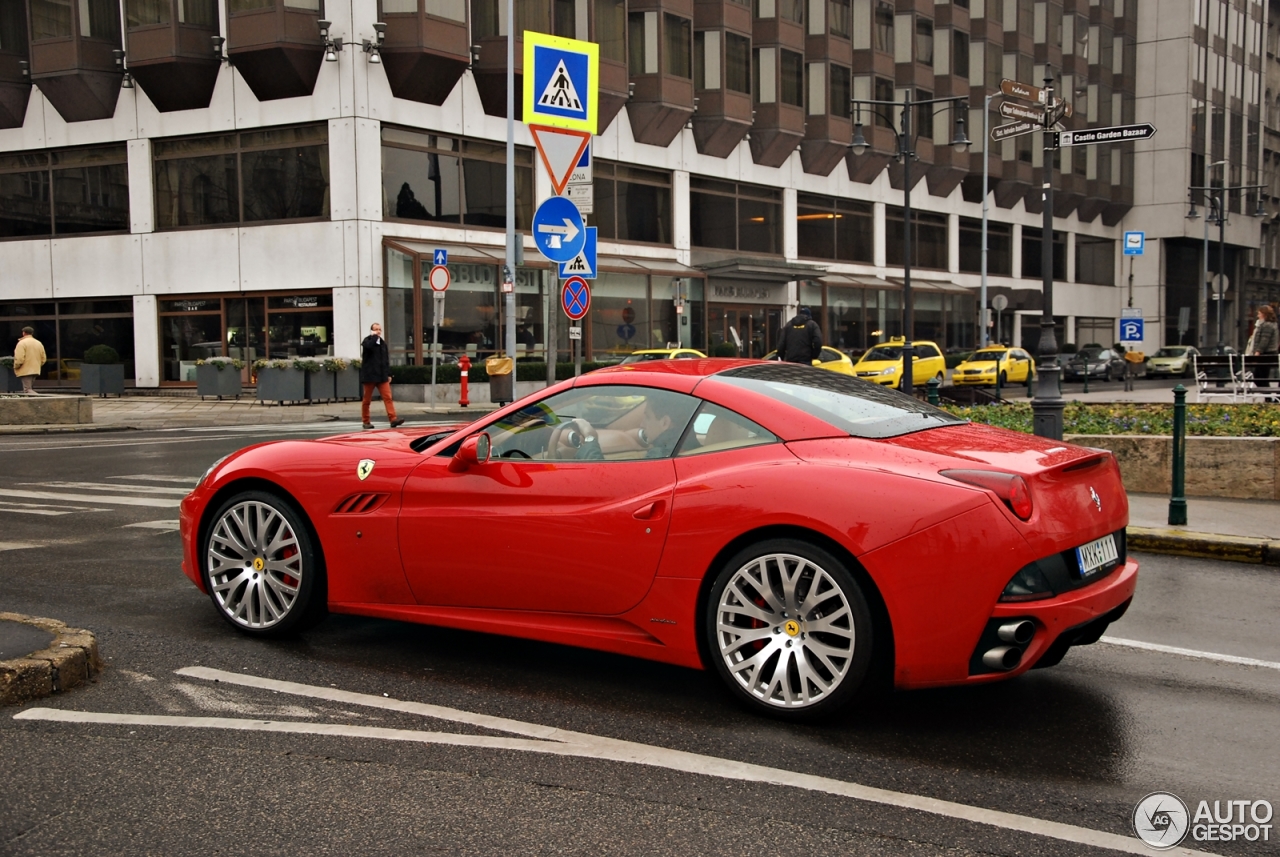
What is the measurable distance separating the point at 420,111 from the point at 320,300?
19.5 feet

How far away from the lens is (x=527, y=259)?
113 ft

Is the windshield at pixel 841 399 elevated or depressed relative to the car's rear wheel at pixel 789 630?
elevated

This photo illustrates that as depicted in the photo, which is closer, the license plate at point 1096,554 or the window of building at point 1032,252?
the license plate at point 1096,554

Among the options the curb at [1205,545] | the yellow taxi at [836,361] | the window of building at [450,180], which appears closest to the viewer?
the curb at [1205,545]

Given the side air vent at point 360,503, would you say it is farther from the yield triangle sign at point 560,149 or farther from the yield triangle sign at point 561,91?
the yield triangle sign at point 561,91

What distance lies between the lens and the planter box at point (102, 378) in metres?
32.4

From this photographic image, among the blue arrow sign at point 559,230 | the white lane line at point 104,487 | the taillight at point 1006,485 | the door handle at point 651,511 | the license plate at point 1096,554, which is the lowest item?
the white lane line at point 104,487

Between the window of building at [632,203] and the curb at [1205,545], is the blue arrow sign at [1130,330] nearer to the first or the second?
the curb at [1205,545]

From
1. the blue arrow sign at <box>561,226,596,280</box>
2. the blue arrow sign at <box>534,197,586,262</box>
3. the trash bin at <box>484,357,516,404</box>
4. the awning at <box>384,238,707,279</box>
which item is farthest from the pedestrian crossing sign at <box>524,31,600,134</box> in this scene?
the awning at <box>384,238,707,279</box>

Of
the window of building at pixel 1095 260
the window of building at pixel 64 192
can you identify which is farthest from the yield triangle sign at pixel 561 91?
the window of building at pixel 1095 260

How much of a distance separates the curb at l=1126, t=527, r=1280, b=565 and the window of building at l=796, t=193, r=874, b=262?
3815cm

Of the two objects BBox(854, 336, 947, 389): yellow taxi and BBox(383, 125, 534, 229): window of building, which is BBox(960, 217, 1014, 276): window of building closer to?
BBox(854, 336, 947, 389): yellow taxi

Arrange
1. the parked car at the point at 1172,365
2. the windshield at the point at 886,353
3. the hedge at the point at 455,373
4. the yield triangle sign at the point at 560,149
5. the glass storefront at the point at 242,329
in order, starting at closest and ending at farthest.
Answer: the yield triangle sign at the point at 560,149 < the hedge at the point at 455,373 < the glass storefront at the point at 242,329 < the windshield at the point at 886,353 < the parked car at the point at 1172,365

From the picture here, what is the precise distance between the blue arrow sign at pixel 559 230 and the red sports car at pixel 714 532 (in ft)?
24.1
